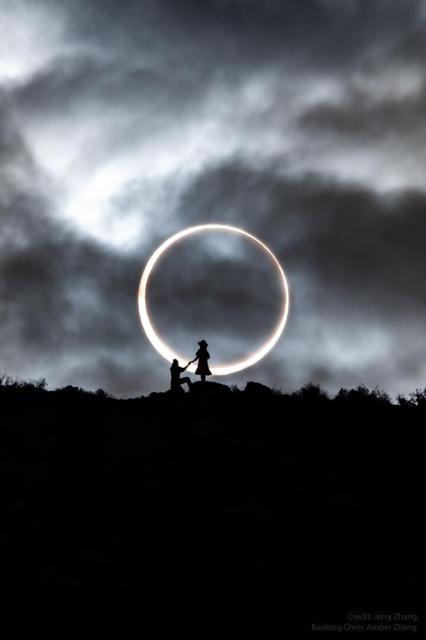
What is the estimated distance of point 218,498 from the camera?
19.7 metres

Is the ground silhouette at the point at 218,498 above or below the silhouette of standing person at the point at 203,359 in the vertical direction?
below

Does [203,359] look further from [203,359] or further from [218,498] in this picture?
[218,498]

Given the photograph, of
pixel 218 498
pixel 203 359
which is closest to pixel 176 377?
pixel 203 359

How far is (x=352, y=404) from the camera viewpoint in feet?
94.0

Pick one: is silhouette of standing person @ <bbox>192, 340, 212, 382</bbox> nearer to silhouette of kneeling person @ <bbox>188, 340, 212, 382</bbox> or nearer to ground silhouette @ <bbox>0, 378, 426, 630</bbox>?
silhouette of kneeling person @ <bbox>188, 340, 212, 382</bbox>

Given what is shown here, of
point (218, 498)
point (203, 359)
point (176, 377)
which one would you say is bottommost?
point (218, 498)

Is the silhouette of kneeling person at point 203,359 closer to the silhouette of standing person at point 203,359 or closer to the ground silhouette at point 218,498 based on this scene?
the silhouette of standing person at point 203,359

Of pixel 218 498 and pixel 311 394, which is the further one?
pixel 311 394

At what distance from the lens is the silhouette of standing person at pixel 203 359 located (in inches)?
1107

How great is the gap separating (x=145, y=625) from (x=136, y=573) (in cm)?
195

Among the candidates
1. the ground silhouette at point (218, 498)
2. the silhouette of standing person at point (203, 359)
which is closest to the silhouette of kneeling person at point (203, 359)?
the silhouette of standing person at point (203, 359)

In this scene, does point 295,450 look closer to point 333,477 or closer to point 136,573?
point 333,477

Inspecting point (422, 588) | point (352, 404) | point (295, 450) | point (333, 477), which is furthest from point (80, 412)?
point (422, 588)

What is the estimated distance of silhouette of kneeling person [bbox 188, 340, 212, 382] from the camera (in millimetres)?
28109
